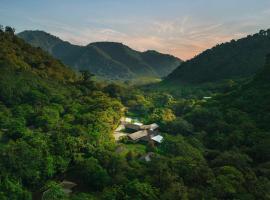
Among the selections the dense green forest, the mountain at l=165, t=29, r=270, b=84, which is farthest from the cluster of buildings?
the mountain at l=165, t=29, r=270, b=84

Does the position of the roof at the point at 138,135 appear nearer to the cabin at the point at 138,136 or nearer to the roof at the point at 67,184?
the cabin at the point at 138,136

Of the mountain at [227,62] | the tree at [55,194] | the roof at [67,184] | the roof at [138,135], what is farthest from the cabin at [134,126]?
the mountain at [227,62]

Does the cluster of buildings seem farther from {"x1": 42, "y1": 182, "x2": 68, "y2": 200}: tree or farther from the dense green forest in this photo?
{"x1": 42, "y1": 182, "x2": 68, "y2": 200}: tree

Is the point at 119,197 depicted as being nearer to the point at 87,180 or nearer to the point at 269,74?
the point at 87,180

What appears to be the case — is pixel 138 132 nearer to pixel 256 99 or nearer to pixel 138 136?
pixel 138 136

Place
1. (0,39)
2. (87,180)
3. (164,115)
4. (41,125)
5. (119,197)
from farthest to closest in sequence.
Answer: (0,39)
(164,115)
(41,125)
(87,180)
(119,197)

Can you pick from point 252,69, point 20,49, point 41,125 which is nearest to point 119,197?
point 41,125

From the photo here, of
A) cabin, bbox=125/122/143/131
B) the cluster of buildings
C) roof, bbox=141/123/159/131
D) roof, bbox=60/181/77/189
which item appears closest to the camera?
roof, bbox=60/181/77/189
